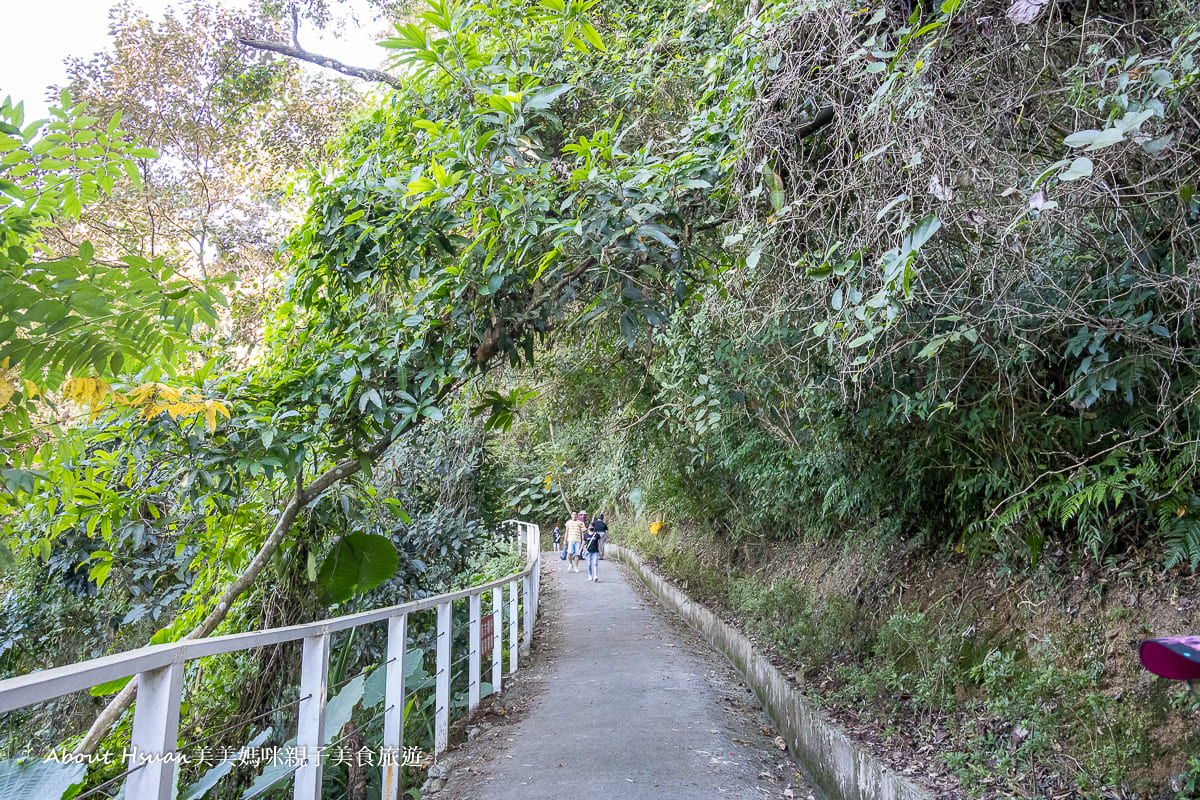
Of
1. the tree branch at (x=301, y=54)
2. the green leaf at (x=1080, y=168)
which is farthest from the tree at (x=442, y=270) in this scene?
the tree branch at (x=301, y=54)

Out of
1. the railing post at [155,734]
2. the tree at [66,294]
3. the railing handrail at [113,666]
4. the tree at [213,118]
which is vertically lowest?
the railing post at [155,734]

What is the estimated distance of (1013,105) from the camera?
3.45 meters

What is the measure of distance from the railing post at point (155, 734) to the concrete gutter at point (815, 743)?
3.34m

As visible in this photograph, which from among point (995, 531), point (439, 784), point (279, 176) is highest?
point (279, 176)

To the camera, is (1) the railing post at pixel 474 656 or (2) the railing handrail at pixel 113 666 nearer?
(2) the railing handrail at pixel 113 666

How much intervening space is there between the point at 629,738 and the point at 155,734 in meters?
A: 4.37

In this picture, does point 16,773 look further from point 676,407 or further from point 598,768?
point 676,407

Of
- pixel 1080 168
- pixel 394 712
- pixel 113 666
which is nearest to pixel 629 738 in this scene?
pixel 394 712

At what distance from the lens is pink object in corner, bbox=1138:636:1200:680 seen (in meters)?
1.68

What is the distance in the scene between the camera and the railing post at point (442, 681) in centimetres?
536

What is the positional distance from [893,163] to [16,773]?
4.23m

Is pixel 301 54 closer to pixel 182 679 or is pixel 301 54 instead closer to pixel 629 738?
pixel 629 738

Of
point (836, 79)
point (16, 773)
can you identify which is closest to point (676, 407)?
point (836, 79)

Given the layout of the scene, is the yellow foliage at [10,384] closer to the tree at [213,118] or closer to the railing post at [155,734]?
the railing post at [155,734]
